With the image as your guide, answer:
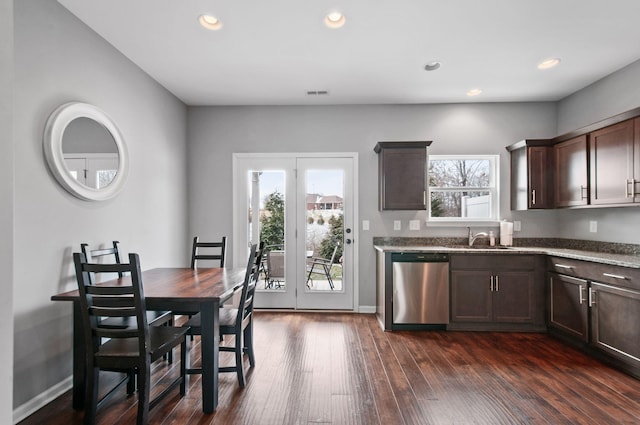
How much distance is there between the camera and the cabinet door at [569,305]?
9.64ft

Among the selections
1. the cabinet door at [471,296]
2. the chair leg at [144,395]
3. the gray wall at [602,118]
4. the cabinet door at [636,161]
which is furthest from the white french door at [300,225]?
the cabinet door at [636,161]

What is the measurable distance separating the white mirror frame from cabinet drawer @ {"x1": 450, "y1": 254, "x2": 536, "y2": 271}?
346 centimetres

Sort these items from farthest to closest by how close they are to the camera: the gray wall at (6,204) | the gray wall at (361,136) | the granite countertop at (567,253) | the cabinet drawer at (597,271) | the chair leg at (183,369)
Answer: the gray wall at (361,136)
the granite countertop at (567,253)
the cabinet drawer at (597,271)
the chair leg at (183,369)
the gray wall at (6,204)

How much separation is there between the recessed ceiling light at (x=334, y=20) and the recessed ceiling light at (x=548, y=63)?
2084 millimetres

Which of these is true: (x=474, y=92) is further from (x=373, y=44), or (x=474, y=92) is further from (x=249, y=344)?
(x=249, y=344)

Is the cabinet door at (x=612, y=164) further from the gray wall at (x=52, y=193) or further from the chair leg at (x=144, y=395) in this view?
the gray wall at (x=52, y=193)

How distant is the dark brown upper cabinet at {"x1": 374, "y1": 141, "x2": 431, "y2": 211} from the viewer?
3.84 m

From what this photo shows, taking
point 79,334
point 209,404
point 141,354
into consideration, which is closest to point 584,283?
point 209,404

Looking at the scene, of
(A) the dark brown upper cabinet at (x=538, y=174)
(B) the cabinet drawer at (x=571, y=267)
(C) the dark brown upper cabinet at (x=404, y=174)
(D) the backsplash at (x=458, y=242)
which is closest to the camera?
(B) the cabinet drawer at (x=571, y=267)

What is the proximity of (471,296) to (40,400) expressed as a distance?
383 cm

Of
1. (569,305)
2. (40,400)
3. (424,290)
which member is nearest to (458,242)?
(424,290)

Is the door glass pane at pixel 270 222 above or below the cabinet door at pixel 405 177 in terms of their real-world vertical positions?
below

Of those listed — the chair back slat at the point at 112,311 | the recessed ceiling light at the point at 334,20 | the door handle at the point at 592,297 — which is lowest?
the door handle at the point at 592,297

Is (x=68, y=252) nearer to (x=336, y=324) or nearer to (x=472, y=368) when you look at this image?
(x=336, y=324)
